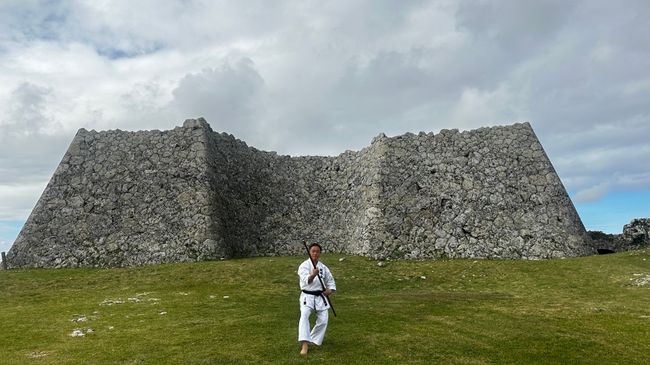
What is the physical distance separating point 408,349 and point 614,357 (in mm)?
4567

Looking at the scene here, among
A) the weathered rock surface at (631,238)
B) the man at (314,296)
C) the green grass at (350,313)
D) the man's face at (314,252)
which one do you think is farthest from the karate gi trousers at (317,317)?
the weathered rock surface at (631,238)

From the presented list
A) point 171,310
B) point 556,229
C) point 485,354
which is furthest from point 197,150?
point 485,354

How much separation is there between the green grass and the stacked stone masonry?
106 inches

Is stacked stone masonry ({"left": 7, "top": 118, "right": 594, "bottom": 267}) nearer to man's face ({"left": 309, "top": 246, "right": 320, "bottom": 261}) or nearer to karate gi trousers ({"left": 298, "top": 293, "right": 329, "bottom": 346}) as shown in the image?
karate gi trousers ({"left": 298, "top": 293, "right": 329, "bottom": 346})

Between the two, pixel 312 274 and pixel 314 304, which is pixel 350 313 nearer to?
pixel 314 304

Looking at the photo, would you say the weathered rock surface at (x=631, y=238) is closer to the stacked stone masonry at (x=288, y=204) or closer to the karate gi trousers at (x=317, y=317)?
the stacked stone masonry at (x=288, y=204)

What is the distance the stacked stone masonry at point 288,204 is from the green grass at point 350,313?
8.82ft

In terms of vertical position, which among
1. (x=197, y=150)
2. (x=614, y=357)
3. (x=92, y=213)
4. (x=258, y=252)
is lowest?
(x=614, y=357)

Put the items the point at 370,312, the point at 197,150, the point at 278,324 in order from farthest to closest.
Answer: the point at 197,150
the point at 370,312
the point at 278,324

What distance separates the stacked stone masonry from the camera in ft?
Answer: 96.4

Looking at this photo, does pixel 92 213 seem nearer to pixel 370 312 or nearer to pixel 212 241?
pixel 212 241

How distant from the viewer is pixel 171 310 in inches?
662

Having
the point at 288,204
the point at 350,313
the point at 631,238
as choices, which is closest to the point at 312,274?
the point at 350,313

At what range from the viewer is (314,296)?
11234mm
